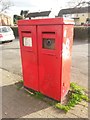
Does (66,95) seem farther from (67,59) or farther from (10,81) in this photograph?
(10,81)

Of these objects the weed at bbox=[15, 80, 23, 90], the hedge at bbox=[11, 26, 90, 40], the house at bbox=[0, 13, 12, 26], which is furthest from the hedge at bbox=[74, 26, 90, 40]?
the house at bbox=[0, 13, 12, 26]

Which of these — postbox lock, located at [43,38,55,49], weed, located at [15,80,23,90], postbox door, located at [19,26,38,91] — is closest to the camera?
postbox lock, located at [43,38,55,49]

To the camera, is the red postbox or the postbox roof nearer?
the postbox roof

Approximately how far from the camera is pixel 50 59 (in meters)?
3.34

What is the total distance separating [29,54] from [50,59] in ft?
2.04

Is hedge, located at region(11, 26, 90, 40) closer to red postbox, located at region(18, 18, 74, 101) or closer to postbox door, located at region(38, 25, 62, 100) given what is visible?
red postbox, located at region(18, 18, 74, 101)

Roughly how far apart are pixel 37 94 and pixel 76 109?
0.99 m

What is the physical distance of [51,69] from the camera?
338 cm

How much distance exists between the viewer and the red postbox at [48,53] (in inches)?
123

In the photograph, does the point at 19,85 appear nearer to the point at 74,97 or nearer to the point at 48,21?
the point at 74,97

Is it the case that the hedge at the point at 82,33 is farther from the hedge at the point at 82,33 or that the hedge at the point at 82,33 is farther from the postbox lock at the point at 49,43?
the postbox lock at the point at 49,43

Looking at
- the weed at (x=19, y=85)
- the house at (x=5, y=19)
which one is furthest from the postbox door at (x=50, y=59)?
the house at (x=5, y=19)

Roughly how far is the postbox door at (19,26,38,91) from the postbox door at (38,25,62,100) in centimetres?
17

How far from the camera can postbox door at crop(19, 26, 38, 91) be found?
3553mm
